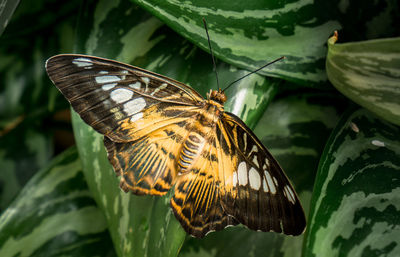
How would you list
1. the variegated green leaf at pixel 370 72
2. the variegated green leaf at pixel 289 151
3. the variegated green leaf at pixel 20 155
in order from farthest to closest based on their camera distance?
1. the variegated green leaf at pixel 20 155
2. the variegated green leaf at pixel 289 151
3. the variegated green leaf at pixel 370 72

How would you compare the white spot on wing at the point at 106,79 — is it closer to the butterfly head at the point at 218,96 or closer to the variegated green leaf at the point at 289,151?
the butterfly head at the point at 218,96

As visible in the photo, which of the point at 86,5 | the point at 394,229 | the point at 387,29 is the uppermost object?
the point at 86,5

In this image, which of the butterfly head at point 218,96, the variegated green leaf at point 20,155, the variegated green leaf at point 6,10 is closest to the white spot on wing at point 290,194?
the butterfly head at point 218,96

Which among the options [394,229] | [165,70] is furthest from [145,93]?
[394,229]

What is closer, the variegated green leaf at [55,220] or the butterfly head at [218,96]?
the butterfly head at [218,96]

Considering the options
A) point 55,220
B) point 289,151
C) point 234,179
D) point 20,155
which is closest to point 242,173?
point 234,179

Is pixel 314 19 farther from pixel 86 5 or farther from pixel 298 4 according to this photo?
pixel 86 5
